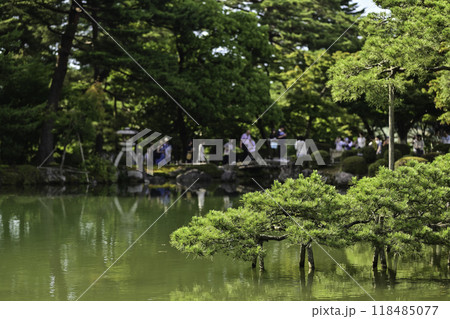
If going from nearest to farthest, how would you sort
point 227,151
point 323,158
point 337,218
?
point 337,218
point 323,158
point 227,151

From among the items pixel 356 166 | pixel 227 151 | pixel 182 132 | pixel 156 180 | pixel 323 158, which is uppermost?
pixel 182 132

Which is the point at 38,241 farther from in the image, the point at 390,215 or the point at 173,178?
the point at 173,178

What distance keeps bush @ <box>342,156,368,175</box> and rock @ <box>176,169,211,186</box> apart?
7108 millimetres

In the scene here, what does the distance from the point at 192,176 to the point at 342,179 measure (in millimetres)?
7870

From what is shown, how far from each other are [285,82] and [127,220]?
86.3 ft

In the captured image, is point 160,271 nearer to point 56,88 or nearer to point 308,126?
point 56,88

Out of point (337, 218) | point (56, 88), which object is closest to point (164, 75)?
point (56, 88)

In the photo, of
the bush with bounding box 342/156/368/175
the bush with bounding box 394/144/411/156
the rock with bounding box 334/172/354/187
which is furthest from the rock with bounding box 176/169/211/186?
the bush with bounding box 394/144/411/156

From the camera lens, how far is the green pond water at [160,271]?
8.88m

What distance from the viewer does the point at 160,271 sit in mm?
10453

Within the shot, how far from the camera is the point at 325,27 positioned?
44.5 m

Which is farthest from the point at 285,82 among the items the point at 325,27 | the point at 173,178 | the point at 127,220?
the point at 127,220

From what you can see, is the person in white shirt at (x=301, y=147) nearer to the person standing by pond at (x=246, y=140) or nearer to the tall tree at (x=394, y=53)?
the person standing by pond at (x=246, y=140)

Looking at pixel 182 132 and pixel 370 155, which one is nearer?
pixel 370 155
